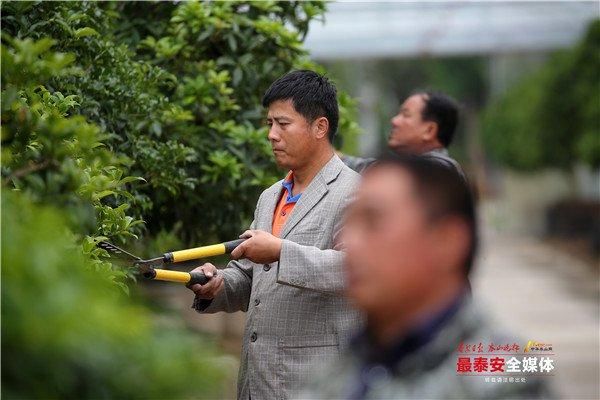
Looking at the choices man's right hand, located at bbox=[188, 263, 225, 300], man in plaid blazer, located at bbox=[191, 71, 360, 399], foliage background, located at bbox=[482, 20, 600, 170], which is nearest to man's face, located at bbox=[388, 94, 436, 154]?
man in plaid blazer, located at bbox=[191, 71, 360, 399]

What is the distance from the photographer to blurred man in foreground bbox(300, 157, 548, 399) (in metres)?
1.86

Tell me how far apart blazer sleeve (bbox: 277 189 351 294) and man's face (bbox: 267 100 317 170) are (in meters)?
0.44

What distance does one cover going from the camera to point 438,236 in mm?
1898

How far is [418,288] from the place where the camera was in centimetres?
188

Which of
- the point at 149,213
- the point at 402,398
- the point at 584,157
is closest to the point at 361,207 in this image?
the point at 402,398

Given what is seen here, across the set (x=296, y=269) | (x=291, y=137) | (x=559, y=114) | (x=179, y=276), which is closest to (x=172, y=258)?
(x=179, y=276)

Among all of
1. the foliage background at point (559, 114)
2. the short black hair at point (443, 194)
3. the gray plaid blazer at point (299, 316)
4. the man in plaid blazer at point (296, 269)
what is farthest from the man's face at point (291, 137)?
the foliage background at point (559, 114)

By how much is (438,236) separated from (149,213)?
11.0 ft

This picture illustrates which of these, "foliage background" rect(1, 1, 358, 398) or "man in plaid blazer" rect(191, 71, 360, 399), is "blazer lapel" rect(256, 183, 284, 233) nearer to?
"man in plaid blazer" rect(191, 71, 360, 399)

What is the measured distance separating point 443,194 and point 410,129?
12.9ft

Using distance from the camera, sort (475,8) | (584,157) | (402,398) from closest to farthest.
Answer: (402,398) < (584,157) < (475,8)

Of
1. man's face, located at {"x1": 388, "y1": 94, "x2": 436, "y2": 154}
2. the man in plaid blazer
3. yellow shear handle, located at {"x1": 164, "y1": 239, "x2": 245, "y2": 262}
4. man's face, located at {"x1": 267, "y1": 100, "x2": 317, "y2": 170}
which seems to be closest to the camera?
yellow shear handle, located at {"x1": 164, "y1": 239, "x2": 245, "y2": 262}

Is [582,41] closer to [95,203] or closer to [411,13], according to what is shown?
[411,13]

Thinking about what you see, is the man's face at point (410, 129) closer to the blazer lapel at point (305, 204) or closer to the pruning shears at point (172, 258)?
the blazer lapel at point (305, 204)
